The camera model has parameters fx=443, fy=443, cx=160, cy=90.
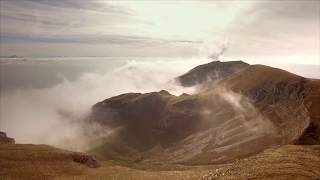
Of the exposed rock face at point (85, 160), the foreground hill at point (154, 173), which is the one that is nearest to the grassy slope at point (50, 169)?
the foreground hill at point (154, 173)

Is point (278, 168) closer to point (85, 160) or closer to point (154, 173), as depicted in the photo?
point (154, 173)

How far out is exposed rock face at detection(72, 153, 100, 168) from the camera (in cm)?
9894

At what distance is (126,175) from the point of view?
85000 millimetres

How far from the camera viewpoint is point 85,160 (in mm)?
101250

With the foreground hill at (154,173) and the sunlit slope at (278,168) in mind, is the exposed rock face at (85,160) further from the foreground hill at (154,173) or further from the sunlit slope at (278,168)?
the sunlit slope at (278,168)

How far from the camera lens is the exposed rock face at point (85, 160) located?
9894cm

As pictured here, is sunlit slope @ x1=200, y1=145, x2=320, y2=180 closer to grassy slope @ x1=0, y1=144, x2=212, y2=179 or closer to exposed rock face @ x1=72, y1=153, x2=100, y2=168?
grassy slope @ x1=0, y1=144, x2=212, y2=179

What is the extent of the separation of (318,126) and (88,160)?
386ft

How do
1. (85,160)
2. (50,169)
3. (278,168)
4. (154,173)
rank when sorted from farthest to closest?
(85,160)
(154,173)
(50,169)
(278,168)

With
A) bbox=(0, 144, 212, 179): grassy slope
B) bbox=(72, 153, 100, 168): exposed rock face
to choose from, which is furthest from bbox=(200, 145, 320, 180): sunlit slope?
bbox=(72, 153, 100, 168): exposed rock face

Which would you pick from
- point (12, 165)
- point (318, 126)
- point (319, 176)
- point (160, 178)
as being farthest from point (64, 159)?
point (318, 126)

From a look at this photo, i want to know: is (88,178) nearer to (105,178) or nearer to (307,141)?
(105,178)

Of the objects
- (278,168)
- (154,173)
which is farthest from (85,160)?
(278,168)

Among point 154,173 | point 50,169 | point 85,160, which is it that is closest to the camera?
point 50,169
